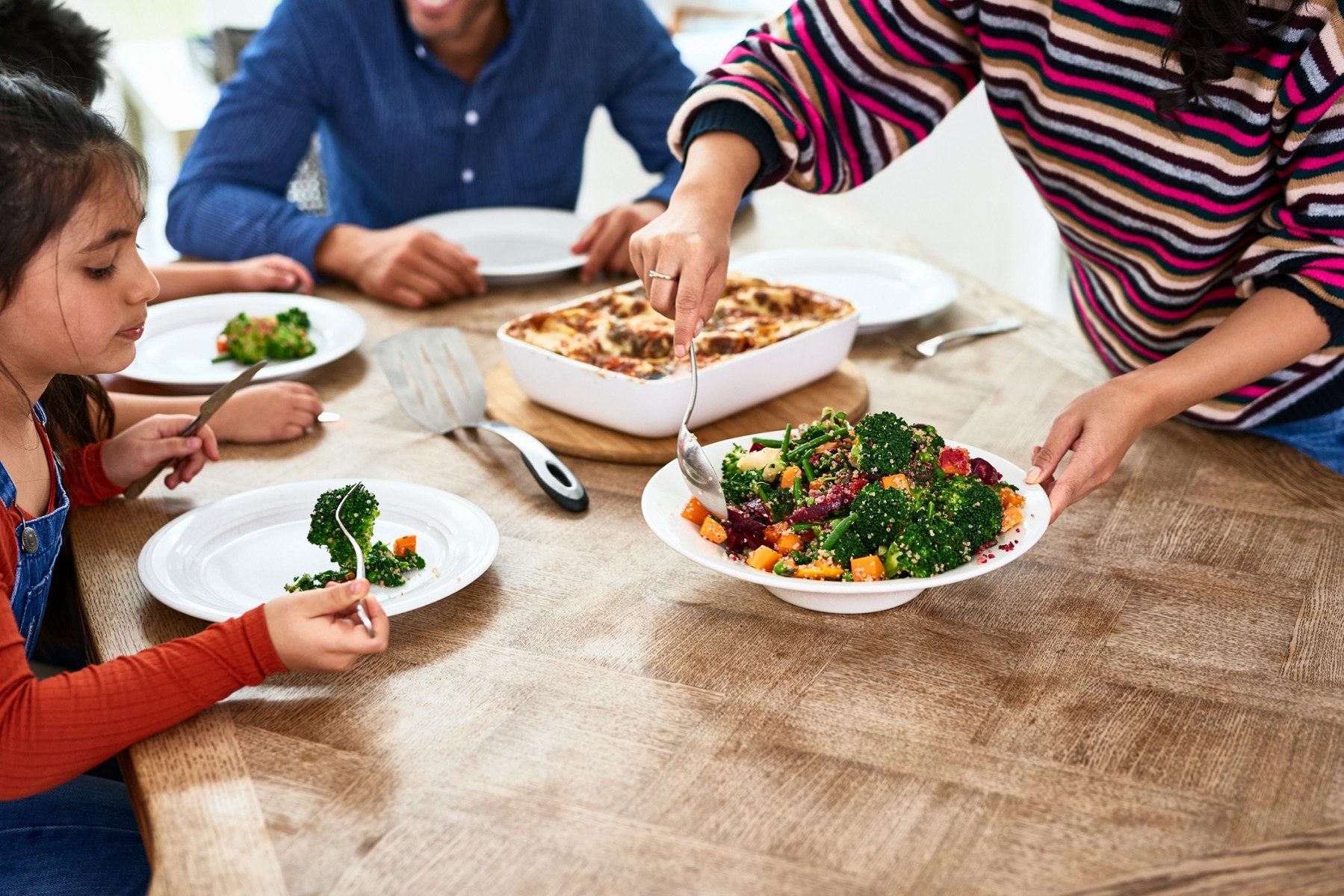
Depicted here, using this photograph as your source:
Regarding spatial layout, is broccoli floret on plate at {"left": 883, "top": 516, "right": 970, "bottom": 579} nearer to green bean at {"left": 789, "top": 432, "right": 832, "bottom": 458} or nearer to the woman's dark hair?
green bean at {"left": 789, "top": 432, "right": 832, "bottom": 458}

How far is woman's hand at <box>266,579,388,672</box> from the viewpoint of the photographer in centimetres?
103

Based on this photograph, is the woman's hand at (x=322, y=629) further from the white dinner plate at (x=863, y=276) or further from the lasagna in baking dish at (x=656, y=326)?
the white dinner plate at (x=863, y=276)

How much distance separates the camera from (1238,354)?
1.34m

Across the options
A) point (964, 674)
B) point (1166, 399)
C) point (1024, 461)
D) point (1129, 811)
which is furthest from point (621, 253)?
point (1129, 811)

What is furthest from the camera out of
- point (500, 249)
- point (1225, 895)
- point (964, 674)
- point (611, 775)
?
point (500, 249)

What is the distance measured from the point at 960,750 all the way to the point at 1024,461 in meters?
0.64

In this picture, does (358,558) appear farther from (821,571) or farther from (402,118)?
(402,118)

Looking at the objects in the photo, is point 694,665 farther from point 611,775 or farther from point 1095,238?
point 1095,238

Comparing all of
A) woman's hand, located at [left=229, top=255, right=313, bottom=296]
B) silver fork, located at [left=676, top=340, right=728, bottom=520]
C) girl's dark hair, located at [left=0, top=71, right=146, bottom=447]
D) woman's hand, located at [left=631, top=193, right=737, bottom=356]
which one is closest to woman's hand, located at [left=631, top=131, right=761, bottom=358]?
woman's hand, located at [left=631, top=193, right=737, bottom=356]

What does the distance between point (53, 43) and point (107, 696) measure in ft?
4.51

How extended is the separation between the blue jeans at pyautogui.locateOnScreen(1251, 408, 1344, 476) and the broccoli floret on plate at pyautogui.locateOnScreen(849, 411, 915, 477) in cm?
69

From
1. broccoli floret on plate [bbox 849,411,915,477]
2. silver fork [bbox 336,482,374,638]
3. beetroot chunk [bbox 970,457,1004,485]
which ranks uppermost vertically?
broccoli floret on plate [bbox 849,411,915,477]

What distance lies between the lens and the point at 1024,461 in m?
1.53

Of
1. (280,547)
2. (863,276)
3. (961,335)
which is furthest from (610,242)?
(280,547)
